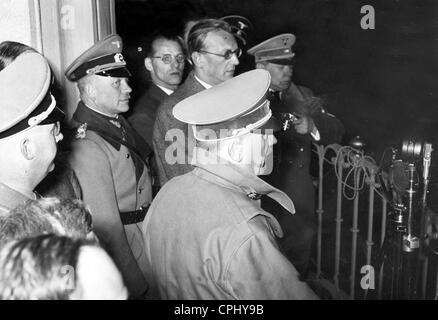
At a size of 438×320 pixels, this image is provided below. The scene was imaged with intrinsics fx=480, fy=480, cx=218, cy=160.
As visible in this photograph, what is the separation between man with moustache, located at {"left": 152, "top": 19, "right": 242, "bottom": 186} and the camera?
2729 mm

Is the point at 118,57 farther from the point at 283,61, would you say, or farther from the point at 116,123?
the point at 283,61

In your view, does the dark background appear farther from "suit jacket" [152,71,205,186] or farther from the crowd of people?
the crowd of people

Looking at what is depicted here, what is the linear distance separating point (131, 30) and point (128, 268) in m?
4.27

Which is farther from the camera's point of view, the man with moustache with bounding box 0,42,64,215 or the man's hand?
the man's hand

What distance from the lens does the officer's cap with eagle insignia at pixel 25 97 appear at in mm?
1546

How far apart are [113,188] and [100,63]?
0.69 m

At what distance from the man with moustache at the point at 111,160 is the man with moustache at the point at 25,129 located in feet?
1.73

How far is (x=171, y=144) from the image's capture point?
276 cm

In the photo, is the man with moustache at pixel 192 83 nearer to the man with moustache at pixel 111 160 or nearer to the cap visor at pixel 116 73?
the man with moustache at pixel 111 160

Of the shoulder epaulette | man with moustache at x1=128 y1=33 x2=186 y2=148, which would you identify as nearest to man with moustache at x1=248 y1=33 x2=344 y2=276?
man with moustache at x1=128 y1=33 x2=186 y2=148

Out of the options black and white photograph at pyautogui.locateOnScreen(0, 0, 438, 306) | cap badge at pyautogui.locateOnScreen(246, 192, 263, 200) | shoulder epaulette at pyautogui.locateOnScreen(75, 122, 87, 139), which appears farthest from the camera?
shoulder epaulette at pyautogui.locateOnScreen(75, 122, 87, 139)

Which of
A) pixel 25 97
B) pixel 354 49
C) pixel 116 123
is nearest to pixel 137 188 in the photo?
pixel 116 123

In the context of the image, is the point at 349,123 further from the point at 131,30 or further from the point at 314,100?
the point at 131,30

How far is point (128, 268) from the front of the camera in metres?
2.17
